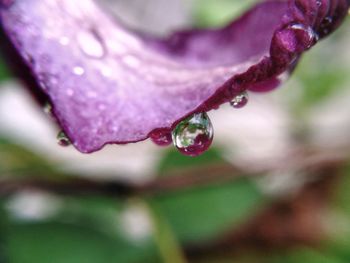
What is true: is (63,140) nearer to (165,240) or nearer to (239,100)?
(239,100)

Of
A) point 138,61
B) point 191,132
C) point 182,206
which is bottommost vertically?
point 191,132

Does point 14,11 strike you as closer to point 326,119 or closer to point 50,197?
point 50,197

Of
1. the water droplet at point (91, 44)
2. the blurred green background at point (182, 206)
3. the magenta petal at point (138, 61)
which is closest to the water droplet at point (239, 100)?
the magenta petal at point (138, 61)

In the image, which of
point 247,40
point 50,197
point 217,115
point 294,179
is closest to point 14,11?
point 247,40

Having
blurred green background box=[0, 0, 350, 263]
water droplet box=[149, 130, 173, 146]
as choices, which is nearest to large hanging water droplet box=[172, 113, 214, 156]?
water droplet box=[149, 130, 173, 146]

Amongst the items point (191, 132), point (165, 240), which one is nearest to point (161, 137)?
point (191, 132)

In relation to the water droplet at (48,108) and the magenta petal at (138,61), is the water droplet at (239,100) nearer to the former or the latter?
the magenta petal at (138,61)

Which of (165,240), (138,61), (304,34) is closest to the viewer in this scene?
(304,34)
